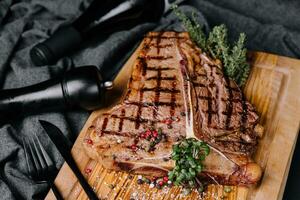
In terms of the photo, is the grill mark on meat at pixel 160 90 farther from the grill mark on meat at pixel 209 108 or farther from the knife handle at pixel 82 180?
the knife handle at pixel 82 180

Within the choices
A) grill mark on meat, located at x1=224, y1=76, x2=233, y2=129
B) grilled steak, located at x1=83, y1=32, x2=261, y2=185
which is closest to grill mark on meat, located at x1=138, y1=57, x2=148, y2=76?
grilled steak, located at x1=83, y1=32, x2=261, y2=185

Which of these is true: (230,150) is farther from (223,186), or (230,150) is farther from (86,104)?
(86,104)

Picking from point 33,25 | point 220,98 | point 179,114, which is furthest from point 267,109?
point 33,25

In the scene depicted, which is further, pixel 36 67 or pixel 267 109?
pixel 36 67

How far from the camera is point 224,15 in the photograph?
332cm

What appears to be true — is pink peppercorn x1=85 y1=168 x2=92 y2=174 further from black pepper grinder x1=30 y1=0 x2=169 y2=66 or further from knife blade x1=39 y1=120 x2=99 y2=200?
black pepper grinder x1=30 y1=0 x2=169 y2=66

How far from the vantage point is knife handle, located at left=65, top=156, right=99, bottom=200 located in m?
A: 2.20

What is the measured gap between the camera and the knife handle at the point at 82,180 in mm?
2197

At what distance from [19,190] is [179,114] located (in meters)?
0.93

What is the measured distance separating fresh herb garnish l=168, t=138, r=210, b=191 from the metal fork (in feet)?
2.13

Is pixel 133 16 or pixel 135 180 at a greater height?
pixel 133 16

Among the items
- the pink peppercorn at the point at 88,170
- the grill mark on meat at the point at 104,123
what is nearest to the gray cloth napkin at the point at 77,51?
the pink peppercorn at the point at 88,170

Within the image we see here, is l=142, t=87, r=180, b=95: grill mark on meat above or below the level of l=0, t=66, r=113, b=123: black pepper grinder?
above

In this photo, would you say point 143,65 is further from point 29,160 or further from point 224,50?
point 29,160
